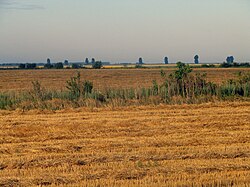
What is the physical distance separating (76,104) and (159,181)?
1137cm

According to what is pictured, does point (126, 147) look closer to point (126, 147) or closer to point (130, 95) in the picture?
point (126, 147)

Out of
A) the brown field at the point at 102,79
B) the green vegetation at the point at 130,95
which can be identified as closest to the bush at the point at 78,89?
the green vegetation at the point at 130,95

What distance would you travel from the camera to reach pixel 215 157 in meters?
9.27

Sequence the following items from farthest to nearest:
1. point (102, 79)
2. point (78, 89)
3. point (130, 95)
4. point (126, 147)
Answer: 1. point (102, 79)
2. point (78, 89)
3. point (130, 95)
4. point (126, 147)

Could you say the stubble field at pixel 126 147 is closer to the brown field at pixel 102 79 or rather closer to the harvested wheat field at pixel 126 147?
the harvested wheat field at pixel 126 147

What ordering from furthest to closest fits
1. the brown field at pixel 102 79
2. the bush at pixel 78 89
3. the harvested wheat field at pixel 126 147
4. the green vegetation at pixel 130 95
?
the brown field at pixel 102 79
the bush at pixel 78 89
the green vegetation at pixel 130 95
the harvested wheat field at pixel 126 147

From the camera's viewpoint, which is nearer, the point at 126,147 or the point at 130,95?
the point at 126,147

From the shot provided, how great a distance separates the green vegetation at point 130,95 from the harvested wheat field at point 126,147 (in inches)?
47.3

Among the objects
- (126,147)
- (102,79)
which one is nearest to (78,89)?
(126,147)

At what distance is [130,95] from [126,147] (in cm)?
923

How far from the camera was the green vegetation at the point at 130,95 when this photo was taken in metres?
18.5

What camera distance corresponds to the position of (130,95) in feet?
64.2

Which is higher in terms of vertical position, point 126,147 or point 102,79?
point 126,147

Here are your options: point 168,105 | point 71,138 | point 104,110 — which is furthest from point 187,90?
point 71,138
